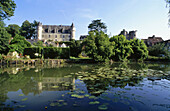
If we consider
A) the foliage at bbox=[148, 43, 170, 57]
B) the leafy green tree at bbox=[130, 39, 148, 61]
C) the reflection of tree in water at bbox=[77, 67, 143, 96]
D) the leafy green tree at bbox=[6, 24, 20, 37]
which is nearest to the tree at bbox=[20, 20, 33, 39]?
the leafy green tree at bbox=[6, 24, 20, 37]

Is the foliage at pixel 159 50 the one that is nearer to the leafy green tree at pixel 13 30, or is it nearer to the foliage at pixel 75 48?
the foliage at pixel 75 48

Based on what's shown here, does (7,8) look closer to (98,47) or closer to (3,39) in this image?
(3,39)

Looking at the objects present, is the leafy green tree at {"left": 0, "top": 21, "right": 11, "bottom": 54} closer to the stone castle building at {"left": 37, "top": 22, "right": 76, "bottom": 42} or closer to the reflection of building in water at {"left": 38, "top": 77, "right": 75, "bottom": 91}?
the reflection of building in water at {"left": 38, "top": 77, "right": 75, "bottom": 91}

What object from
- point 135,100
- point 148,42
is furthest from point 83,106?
point 148,42

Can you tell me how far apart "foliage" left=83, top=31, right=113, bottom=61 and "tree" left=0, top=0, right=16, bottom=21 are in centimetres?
1476

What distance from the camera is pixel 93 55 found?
2223 centimetres

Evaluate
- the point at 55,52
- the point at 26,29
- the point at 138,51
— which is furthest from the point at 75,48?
the point at 26,29

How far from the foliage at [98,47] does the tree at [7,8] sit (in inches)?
581

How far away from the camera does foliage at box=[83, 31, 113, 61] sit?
21.8 m

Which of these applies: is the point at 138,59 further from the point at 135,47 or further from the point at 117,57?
the point at 117,57

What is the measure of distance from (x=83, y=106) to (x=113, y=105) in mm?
1016

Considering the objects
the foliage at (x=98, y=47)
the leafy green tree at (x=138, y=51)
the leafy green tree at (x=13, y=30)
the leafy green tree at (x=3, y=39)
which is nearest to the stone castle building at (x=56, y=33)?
the leafy green tree at (x=13, y=30)

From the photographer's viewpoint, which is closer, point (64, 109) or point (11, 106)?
point (64, 109)

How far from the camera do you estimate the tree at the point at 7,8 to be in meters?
18.2
